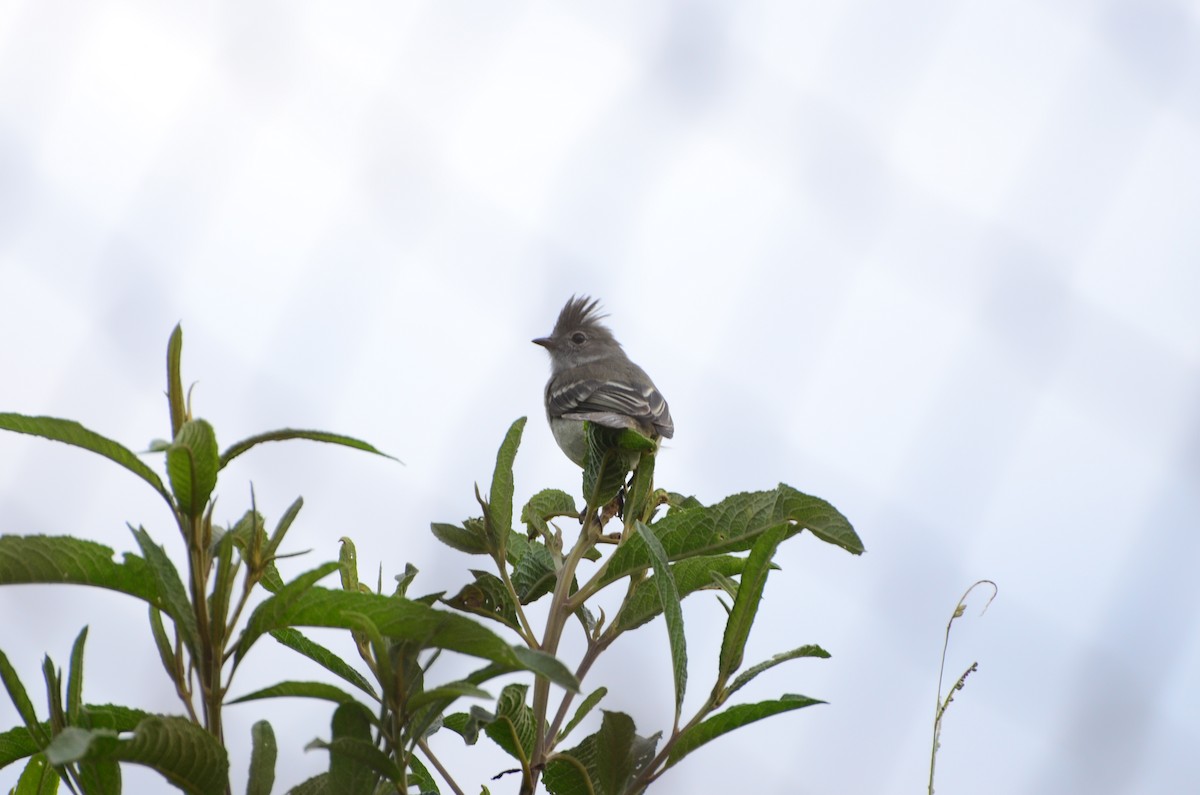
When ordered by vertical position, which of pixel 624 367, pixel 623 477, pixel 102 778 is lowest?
pixel 102 778

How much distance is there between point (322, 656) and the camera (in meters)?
1.55

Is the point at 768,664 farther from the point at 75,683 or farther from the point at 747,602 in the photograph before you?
the point at 75,683

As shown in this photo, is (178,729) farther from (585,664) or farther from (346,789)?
(585,664)

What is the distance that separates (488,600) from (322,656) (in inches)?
9.2

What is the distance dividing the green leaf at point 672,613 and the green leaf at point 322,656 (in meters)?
0.43

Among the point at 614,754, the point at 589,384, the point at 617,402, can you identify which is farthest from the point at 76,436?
the point at 589,384

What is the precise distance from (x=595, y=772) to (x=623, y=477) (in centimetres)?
52

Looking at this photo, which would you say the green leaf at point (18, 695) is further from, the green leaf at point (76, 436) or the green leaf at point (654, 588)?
the green leaf at point (654, 588)

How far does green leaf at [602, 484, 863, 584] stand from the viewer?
4.91ft

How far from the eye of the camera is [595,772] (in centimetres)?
139

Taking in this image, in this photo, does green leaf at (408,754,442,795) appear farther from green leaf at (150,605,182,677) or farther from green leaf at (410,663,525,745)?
green leaf at (150,605,182,677)

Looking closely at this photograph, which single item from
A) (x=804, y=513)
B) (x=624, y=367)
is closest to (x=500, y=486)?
(x=804, y=513)

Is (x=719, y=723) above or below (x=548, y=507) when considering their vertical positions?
below

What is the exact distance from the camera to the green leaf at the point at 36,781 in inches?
51.9
